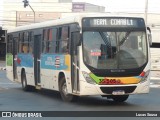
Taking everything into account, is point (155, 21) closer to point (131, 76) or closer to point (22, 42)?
point (22, 42)

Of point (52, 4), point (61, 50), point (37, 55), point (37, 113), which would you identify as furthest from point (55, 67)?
point (52, 4)

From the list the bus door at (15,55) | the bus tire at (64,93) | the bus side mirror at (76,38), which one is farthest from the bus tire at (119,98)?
the bus door at (15,55)

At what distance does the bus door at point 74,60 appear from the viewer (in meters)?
16.2

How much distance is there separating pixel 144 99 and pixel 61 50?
12.9ft

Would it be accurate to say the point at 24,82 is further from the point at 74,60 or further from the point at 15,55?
the point at 74,60

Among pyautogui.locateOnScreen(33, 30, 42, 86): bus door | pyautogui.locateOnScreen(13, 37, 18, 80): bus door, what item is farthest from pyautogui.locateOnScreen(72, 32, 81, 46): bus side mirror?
pyautogui.locateOnScreen(13, 37, 18, 80): bus door

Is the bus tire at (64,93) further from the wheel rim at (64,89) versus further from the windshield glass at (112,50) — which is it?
the windshield glass at (112,50)

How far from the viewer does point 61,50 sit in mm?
17953

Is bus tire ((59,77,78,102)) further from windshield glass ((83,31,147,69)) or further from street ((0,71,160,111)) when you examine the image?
windshield glass ((83,31,147,69))

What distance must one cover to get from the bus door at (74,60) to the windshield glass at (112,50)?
431 mm

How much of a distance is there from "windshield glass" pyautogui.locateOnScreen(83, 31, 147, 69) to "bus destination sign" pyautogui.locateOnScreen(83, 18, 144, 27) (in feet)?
0.94

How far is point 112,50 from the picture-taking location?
16141 millimetres

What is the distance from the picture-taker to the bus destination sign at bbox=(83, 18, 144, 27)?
1638cm

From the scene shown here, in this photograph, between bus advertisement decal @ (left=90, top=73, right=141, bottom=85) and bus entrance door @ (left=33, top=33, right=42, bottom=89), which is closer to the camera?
bus advertisement decal @ (left=90, top=73, right=141, bottom=85)
